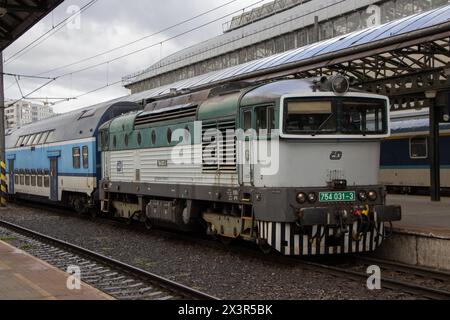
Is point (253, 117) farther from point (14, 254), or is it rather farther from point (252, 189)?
point (14, 254)

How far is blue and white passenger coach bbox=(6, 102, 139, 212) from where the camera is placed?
18.4 m

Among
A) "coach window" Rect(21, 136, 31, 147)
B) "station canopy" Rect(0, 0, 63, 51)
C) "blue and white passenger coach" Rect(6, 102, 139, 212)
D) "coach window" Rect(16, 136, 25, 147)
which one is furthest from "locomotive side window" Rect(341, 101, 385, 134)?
"coach window" Rect(16, 136, 25, 147)

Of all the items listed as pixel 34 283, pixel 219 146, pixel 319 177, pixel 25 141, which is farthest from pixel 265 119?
pixel 25 141

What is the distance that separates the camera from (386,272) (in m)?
9.98

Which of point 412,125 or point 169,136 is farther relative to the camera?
point 412,125

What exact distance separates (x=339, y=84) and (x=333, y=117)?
611 mm

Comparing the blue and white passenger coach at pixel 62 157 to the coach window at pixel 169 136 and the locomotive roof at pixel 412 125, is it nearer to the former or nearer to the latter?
the coach window at pixel 169 136

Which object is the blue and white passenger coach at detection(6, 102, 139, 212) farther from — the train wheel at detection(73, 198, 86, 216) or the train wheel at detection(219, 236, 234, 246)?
the train wheel at detection(219, 236, 234, 246)

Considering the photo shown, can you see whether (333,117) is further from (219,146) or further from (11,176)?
(11,176)

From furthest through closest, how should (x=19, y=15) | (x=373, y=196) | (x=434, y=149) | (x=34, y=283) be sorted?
(x=434, y=149)
(x=19, y=15)
(x=373, y=196)
(x=34, y=283)

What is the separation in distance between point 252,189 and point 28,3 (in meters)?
8.17

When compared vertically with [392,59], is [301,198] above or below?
below

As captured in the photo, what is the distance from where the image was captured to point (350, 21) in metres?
40.8
